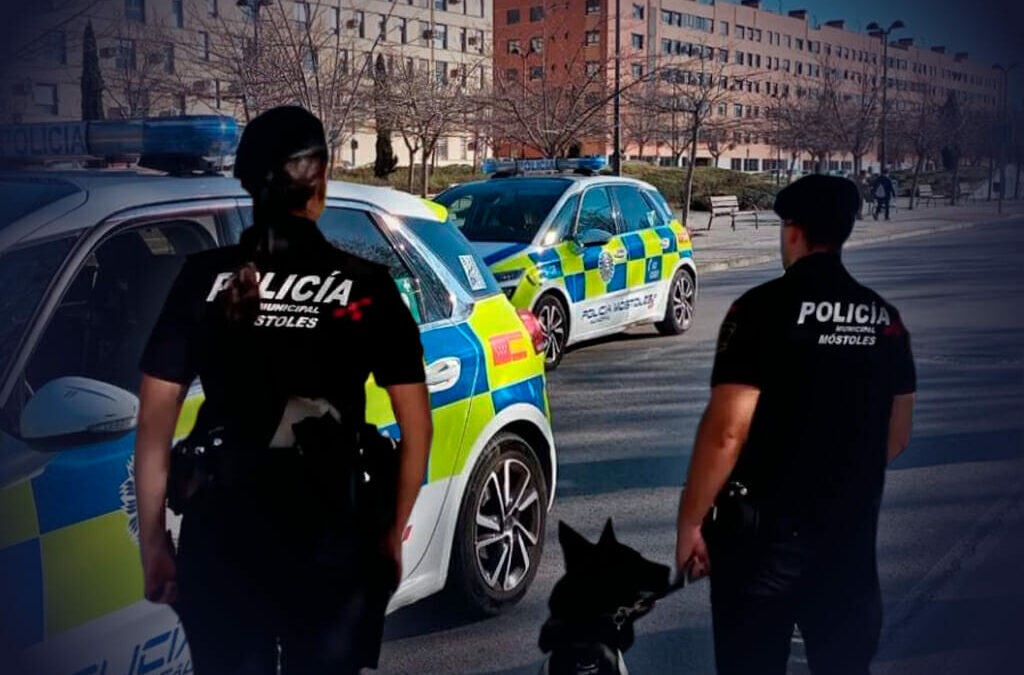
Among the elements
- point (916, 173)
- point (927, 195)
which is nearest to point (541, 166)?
point (927, 195)

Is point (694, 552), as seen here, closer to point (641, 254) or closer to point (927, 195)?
point (927, 195)

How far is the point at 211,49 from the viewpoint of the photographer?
280 cm

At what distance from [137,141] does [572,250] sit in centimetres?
549

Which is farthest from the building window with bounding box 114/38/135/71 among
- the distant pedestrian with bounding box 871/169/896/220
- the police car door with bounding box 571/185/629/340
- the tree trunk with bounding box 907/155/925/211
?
the police car door with bounding box 571/185/629/340

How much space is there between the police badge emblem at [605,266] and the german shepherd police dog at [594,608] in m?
4.96

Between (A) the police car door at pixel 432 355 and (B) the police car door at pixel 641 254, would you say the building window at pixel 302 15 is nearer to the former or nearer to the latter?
(A) the police car door at pixel 432 355

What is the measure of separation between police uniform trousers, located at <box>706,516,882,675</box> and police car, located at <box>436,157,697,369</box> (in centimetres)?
476

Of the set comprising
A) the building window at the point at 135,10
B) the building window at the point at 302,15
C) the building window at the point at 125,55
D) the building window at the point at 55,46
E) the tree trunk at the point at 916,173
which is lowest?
the tree trunk at the point at 916,173

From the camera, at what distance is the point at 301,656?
208 centimetres

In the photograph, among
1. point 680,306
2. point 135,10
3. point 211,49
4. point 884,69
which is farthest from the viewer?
point 680,306

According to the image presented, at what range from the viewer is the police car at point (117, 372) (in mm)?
1936

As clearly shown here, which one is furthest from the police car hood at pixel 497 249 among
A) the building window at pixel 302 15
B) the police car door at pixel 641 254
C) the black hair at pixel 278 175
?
the black hair at pixel 278 175

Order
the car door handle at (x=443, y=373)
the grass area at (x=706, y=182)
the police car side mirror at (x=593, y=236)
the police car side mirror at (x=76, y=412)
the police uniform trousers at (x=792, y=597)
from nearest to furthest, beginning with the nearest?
1. the police car side mirror at (x=76, y=412)
2. the police uniform trousers at (x=792, y=597)
3. the car door handle at (x=443, y=373)
4. the grass area at (x=706, y=182)
5. the police car side mirror at (x=593, y=236)

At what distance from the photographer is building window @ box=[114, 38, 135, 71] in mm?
2611
